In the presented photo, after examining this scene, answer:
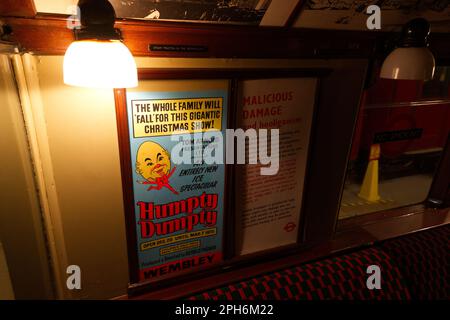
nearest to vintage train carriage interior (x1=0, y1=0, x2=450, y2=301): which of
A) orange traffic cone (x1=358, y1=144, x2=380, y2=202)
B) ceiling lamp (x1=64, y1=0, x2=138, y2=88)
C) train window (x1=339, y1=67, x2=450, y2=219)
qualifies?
ceiling lamp (x1=64, y1=0, x2=138, y2=88)

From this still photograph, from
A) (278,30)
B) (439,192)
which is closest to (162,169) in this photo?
(278,30)

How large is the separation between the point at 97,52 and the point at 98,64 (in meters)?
0.05

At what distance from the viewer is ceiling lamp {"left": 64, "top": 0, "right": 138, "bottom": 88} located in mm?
1148

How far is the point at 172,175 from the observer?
206cm

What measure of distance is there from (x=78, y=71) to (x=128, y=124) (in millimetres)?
665

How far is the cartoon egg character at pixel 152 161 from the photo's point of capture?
1.92 m

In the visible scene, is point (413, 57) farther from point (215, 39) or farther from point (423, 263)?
point (423, 263)

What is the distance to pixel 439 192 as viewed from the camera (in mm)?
3416

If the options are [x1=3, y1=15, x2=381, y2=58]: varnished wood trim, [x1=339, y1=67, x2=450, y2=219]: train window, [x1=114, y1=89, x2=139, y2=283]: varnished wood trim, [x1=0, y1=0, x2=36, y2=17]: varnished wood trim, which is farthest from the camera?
[x1=339, y1=67, x2=450, y2=219]: train window

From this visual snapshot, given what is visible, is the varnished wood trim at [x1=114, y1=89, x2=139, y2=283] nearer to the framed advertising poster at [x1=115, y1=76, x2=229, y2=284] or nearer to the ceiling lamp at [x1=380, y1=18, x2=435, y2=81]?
the framed advertising poster at [x1=115, y1=76, x2=229, y2=284]

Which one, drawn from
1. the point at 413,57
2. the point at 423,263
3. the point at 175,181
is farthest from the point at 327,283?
the point at 413,57

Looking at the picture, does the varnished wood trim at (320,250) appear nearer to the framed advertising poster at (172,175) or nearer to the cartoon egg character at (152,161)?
the framed advertising poster at (172,175)

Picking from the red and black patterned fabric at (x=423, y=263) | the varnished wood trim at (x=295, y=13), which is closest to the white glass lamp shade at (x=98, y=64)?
the varnished wood trim at (x=295, y=13)
